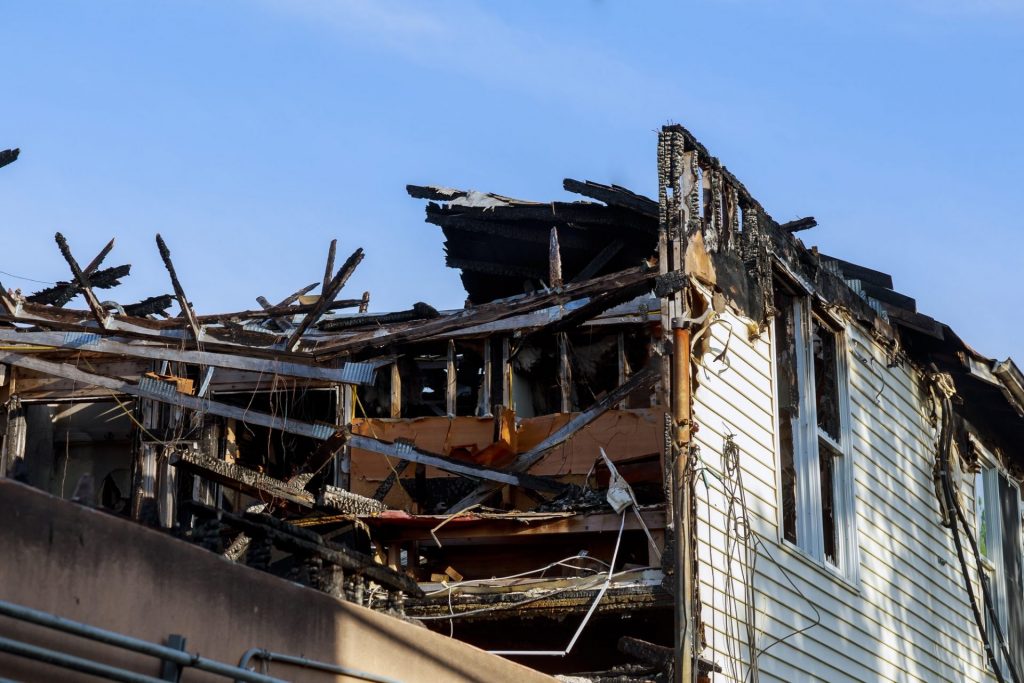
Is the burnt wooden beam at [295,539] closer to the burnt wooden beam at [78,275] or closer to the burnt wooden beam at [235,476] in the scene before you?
the burnt wooden beam at [235,476]

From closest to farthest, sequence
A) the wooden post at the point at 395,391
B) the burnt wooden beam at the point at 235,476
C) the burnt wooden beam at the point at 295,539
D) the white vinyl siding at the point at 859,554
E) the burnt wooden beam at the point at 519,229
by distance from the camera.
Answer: the burnt wooden beam at the point at 295,539
the white vinyl siding at the point at 859,554
the burnt wooden beam at the point at 235,476
the wooden post at the point at 395,391
the burnt wooden beam at the point at 519,229

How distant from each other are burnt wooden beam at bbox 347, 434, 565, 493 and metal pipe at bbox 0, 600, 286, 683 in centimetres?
583

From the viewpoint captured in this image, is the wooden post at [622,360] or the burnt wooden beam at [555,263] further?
the burnt wooden beam at [555,263]

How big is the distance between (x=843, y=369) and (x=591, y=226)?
3637 mm

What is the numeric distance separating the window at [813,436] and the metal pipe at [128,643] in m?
6.36

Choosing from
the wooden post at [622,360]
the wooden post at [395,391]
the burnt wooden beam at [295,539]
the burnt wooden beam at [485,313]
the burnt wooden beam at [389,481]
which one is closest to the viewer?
the burnt wooden beam at [295,539]

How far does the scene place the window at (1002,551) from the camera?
1583 cm

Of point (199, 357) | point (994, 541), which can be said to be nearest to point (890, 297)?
point (994, 541)

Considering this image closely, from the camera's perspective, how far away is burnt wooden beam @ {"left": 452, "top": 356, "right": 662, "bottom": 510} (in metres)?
11.7

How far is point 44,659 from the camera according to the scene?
16.4ft

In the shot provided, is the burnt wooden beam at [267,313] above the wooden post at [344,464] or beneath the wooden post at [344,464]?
above

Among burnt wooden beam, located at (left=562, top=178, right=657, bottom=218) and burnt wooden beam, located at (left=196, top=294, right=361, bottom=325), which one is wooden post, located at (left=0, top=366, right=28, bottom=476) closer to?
burnt wooden beam, located at (left=196, top=294, right=361, bottom=325)

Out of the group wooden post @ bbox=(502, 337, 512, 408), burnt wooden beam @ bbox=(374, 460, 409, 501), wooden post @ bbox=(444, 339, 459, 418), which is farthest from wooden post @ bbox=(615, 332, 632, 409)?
burnt wooden beam @ bbox=(374, 460, 409, 501)

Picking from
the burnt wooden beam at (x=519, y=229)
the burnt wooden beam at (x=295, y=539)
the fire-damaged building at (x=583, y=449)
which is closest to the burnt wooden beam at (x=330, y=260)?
the fire-damaged building at (x=583, y=449)
